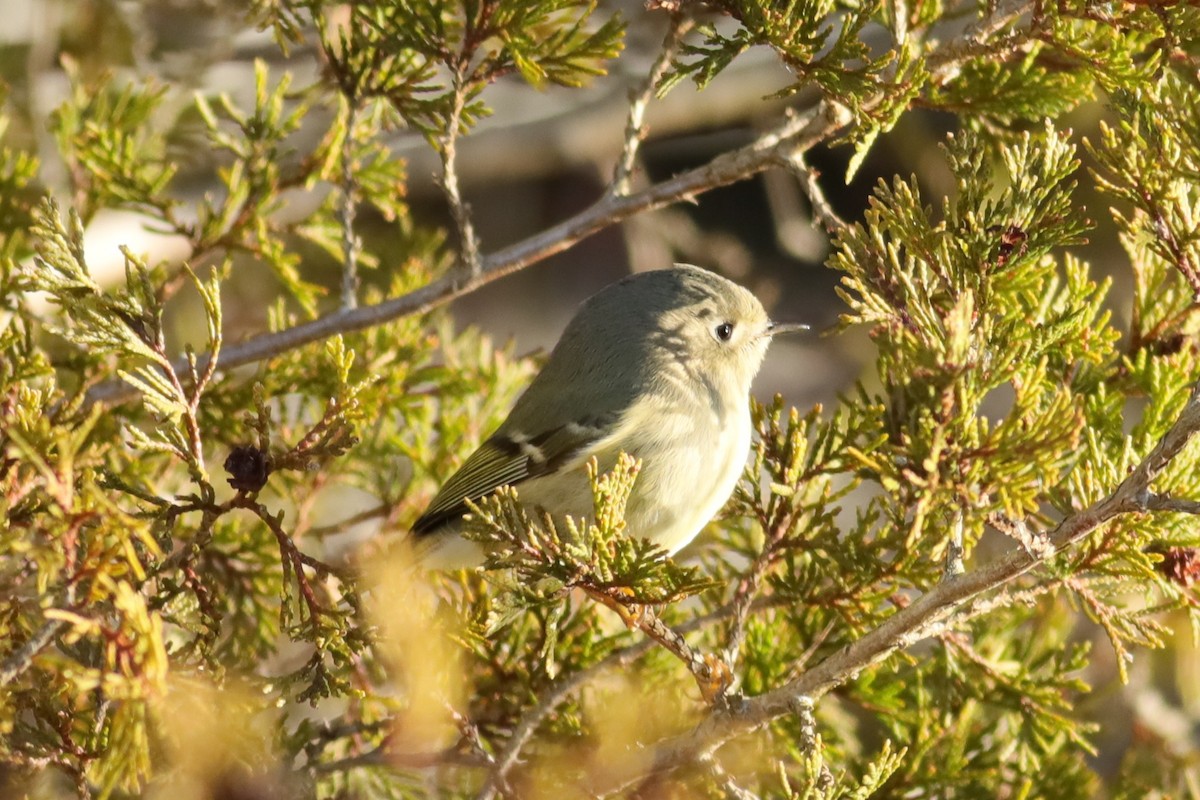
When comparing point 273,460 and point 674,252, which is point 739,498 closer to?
point 273,460

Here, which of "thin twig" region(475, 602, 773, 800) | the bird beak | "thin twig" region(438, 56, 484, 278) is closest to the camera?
"thin twig" region(475, 602, 773, 800)

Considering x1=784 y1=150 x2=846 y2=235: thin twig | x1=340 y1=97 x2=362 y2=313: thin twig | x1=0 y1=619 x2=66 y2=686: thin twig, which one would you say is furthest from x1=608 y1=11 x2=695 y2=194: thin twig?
x1=0 y1=619 x2=66 y2=686: thin twig

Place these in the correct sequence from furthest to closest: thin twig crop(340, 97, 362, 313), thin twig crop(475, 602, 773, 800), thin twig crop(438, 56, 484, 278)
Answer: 1. thin twig crop(340, 97, 362, 313)
2. thin twig crop(438, 56, 484, 278)
3. thin twig crop(475, 602, 773, 800)

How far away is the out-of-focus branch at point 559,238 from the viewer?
1.39 metres

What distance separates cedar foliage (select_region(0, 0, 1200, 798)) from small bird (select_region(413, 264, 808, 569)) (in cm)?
9

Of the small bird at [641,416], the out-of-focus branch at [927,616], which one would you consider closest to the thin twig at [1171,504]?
the out-of-focus branch at [927,616]

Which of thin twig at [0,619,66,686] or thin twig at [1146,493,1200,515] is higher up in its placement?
thin twig at [0,619,66,686]

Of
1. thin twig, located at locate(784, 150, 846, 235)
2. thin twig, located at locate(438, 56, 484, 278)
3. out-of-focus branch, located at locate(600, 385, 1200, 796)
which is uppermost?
thin twig, located at locate(438, 56, 484, 278)

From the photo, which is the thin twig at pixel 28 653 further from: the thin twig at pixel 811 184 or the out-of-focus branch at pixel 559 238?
the thin twig at pixel 811 184

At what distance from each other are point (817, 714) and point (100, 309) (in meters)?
0.94

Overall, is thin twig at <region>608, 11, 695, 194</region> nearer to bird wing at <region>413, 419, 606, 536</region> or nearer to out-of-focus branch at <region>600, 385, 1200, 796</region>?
bird wing at <region>413, 419, 606, 536</region>

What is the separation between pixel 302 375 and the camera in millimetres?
1643

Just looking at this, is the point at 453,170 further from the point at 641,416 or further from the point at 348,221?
the point at 641,416

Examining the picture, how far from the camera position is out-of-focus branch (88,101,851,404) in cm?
139
